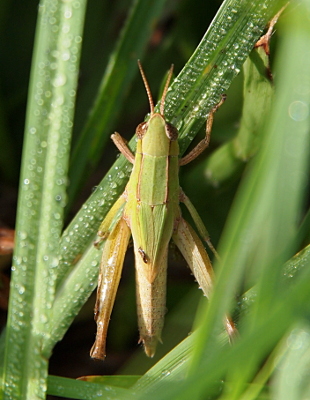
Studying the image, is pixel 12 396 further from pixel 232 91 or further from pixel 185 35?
pixel 185 35

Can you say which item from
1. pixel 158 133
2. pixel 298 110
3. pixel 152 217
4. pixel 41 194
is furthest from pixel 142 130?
pixel 298 110

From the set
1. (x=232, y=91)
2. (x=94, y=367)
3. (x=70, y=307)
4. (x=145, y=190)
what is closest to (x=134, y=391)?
(x=70, y=307)

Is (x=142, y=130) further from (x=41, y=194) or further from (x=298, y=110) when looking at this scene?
(x=298, y=110)

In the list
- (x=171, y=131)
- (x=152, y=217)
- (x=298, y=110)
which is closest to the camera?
(x=298, y=110)

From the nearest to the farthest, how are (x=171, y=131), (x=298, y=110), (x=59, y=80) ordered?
(x=298, y=110), (x=59, y=80), (x=171, y=131)

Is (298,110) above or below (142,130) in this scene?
above

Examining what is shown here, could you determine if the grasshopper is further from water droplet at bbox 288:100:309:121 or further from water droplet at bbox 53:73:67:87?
water droplet at bbox 288:100:309:121

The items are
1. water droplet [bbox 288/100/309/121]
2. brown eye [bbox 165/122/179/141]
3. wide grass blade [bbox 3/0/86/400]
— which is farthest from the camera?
brown eye [bbox 165/122/179/141]

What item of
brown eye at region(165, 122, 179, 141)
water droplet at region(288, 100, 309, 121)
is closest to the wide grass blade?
brown eye at region(165, 122, 179, 141)
